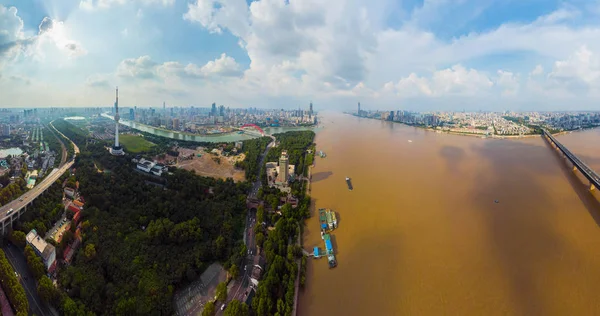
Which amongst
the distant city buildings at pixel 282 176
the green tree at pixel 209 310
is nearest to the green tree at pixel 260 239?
the green tree at pixel 209 310

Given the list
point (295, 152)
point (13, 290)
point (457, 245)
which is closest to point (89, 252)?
point (13, 290)

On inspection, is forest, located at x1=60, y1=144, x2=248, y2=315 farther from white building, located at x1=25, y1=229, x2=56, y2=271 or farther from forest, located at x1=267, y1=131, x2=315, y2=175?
forest, located at x1=267, y1=131, x2=315, y2=175

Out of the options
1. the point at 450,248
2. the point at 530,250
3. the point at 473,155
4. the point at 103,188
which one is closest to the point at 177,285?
the point at 103,188

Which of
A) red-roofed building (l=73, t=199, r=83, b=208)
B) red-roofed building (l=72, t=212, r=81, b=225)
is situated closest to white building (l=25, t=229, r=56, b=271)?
red-roofed building (l=72, t=212, r=81, b=225)

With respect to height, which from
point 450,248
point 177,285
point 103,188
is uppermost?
point 103,188

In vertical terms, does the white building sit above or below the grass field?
below

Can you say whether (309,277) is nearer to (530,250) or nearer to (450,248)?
(450,248)

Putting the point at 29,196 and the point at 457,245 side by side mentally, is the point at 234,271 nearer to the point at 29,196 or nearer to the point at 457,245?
the point at 457,245

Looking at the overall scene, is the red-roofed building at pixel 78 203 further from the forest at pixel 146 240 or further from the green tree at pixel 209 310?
the green tree at pixel 209 310
